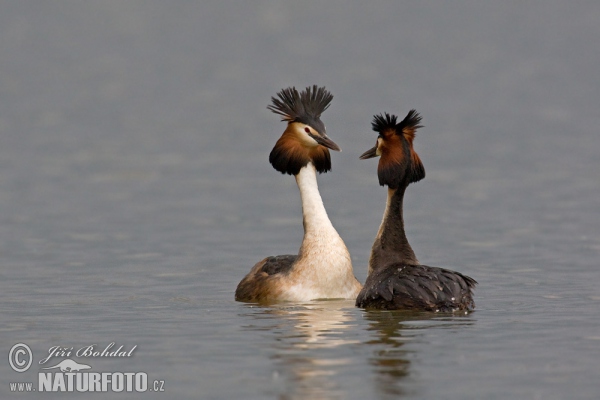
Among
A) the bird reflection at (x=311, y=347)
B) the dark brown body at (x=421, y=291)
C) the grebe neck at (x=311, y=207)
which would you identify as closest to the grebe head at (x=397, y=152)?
the grebe neck at (x=311, y=207)

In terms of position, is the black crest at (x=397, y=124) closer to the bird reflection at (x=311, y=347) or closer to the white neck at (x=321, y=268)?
the white neck at (x=321, y=268)

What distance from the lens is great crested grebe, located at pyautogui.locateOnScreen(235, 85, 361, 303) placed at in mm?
16219

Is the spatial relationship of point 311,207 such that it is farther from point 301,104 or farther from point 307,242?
point 301,104

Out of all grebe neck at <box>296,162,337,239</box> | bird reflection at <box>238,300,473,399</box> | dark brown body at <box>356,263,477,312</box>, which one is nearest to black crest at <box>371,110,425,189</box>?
grebe neck at <box>296,162,337,239</box>

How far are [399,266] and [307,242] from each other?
136 centimetres

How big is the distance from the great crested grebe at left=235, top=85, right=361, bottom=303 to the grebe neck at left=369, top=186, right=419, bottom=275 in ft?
1.47

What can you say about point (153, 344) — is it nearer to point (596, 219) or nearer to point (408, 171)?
point (408, 171)

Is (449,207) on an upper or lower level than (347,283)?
upper

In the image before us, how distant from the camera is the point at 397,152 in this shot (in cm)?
1617

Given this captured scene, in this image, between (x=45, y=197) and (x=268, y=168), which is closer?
(x=45, y=197)

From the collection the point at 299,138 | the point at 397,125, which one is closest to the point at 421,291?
the point at 397,125

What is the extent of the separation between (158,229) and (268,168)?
1134cm

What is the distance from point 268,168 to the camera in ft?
116

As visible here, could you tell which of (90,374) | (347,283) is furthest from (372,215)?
(90,374)
